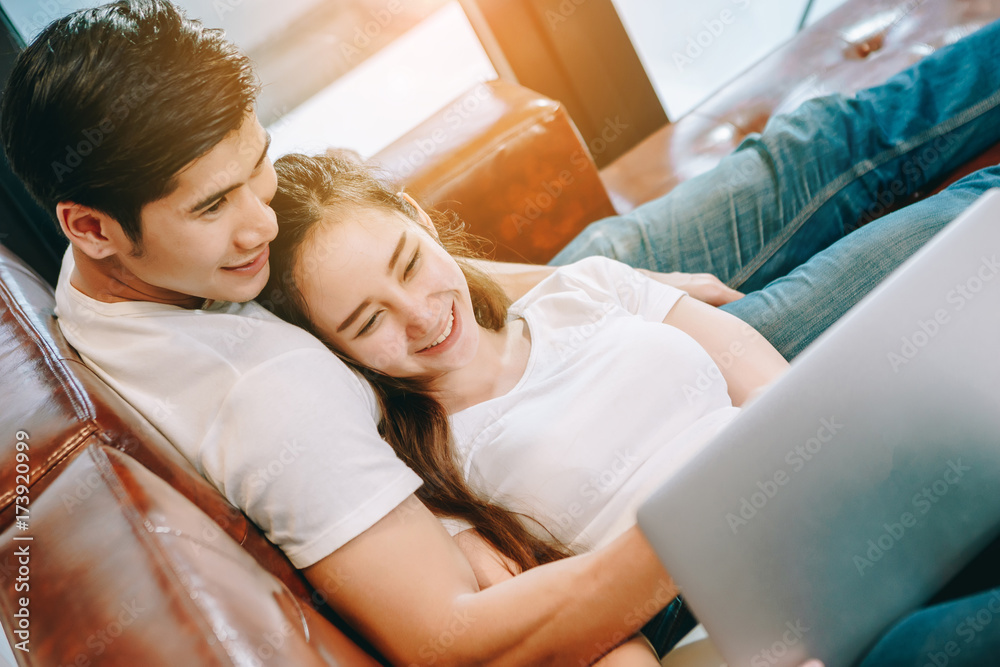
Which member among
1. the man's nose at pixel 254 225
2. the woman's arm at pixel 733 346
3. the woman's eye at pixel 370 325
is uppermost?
the man's nose at pixel 254 225

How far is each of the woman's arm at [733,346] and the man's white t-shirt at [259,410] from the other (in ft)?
1.85

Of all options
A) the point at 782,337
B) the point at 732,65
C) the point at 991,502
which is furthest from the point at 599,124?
the point at 991,502

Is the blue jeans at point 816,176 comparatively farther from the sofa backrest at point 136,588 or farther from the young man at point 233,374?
the sofa backrest at point 136,588

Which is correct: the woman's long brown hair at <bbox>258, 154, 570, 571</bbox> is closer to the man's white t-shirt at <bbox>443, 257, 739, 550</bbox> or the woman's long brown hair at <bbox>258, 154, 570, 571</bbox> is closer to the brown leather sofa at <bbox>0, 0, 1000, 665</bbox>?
the man's white t-shirt at <bbox>443, 257, 739, 550</bbox>

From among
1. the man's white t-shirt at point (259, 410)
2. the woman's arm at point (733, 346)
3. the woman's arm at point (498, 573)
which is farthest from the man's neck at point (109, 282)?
the woman's arm at point (733, 346)

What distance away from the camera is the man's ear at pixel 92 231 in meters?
0.78

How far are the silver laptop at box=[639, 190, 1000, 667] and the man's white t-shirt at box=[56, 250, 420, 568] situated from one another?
1.18 ft

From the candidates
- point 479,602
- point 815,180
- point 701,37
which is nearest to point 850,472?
point 479,602

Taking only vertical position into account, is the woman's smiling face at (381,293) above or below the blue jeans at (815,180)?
→ above

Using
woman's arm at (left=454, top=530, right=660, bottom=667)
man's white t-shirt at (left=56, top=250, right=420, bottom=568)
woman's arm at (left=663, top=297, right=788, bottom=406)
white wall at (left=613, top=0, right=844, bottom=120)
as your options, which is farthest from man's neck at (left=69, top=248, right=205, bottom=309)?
white wall at (left=613, top=0, right=844, bottom=120)

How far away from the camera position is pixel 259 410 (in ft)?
2.52

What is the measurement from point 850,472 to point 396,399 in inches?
24.7

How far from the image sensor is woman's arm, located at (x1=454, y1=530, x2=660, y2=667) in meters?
0.79

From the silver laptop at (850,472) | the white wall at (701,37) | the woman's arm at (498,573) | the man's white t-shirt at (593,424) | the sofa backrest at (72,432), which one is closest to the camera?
the silver laptop at (850,472)
